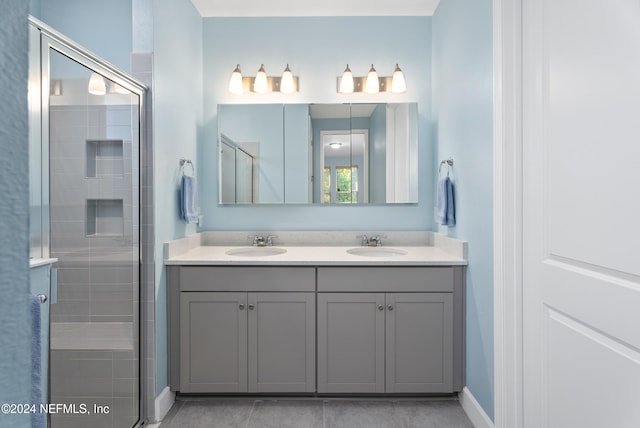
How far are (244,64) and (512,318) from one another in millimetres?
2386

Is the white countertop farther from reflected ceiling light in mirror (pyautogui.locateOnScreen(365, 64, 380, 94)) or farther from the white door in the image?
reflected ceiling light in mirror (pyautogui.locateOnScreen(365, 64, 380, 94))

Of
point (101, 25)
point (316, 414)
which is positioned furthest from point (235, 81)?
point (316, 414)

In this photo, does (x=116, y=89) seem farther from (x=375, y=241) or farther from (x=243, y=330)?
(x=375, y=241)

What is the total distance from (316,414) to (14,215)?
7.06 feet

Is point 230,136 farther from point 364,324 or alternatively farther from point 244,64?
point 364,324

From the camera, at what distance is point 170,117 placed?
84.0 inches

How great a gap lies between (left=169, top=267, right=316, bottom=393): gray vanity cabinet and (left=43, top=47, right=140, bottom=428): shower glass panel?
294 millimetres

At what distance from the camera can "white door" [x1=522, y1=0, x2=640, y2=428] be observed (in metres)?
1.01

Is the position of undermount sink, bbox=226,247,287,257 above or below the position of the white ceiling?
below

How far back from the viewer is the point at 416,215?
8.80 feet

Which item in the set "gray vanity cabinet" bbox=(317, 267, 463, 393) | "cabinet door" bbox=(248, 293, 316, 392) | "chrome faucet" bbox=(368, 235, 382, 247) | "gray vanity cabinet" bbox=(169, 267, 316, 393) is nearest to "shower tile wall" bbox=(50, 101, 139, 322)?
"gray vanity cabinet" bbox=(169, 267, 316, 393)

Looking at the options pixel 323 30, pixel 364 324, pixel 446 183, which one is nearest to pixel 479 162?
pixel 446 183

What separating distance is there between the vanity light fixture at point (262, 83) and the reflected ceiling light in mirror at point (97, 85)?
3.72 feet

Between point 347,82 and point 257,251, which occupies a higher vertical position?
point 347,82
